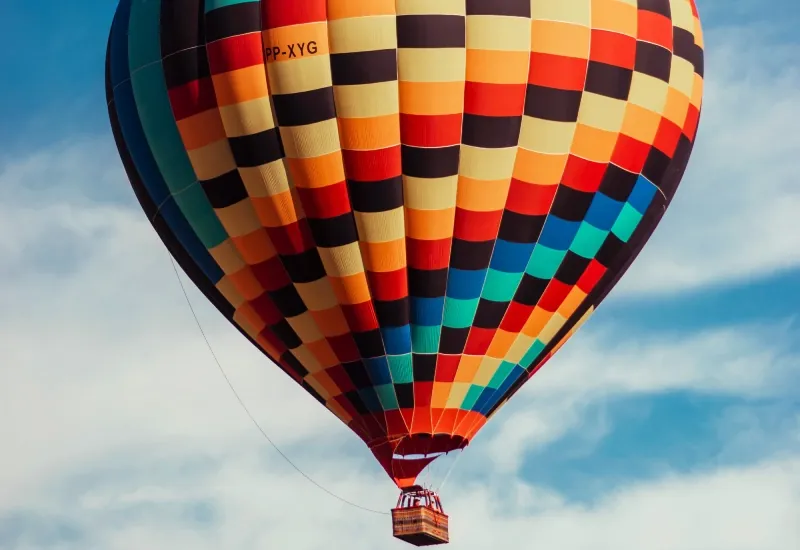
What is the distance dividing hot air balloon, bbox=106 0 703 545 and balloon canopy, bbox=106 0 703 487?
0.02 meters

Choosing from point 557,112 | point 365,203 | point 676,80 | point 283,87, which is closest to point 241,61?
point 283,87

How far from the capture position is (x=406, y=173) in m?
21.1

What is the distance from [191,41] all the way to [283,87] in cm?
127

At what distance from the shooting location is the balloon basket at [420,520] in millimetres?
21531

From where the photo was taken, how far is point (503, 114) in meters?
21.0

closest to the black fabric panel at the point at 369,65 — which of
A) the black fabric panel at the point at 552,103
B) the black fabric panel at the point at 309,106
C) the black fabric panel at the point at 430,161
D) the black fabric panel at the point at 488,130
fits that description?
the black fabric panel at the point at 309,106

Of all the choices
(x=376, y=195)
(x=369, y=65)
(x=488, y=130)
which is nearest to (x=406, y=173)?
(x=376, y=195)

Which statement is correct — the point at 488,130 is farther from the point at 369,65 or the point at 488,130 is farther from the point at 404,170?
the point at 369,65

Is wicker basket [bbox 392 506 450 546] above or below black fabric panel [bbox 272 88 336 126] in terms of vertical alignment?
below

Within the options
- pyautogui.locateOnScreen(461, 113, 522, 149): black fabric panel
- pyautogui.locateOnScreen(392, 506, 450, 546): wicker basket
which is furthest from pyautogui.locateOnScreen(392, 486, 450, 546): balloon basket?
pyautogui.locateOnScreen(461, 113, 522, 149): black fabric panel

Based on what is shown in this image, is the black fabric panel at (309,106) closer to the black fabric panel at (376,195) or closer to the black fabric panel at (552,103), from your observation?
the black fabric panel at (376,195)

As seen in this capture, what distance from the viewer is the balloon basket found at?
70.6 feet

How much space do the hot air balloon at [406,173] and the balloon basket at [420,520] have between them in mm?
27

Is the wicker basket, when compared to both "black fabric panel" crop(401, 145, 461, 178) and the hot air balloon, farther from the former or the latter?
"black fabric panel" crop(401, 145, 461, 178)
